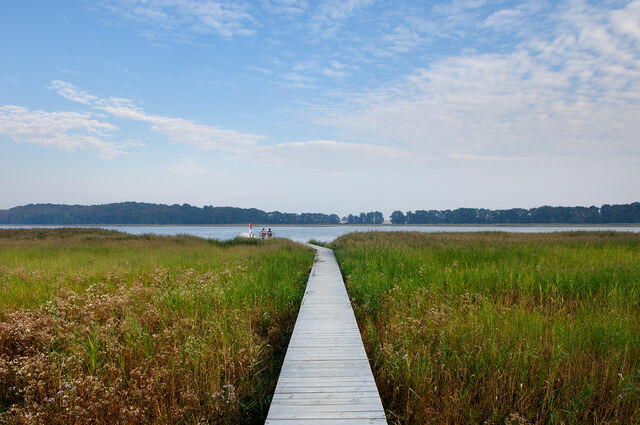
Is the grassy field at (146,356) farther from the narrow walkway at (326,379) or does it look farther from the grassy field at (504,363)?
the grassy field at (504,363)

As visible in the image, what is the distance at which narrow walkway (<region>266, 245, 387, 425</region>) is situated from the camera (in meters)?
3.16

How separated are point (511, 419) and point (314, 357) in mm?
2363

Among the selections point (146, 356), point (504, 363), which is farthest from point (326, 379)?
point (146, 356)

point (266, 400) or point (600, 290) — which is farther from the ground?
point (600, 290)

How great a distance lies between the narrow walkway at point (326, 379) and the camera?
3158 millimetres

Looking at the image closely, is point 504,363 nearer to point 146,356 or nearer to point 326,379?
point 326,379

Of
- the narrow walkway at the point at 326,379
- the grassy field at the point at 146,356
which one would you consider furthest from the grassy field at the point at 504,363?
the grassy field at the point at 146,356

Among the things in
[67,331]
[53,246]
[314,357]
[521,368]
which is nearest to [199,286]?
[67,331]

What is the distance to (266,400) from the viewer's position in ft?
12.9

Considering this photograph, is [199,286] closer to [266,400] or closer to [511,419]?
[266,400]

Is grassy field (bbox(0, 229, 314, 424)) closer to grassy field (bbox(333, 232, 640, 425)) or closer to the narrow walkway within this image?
the narrow walkway

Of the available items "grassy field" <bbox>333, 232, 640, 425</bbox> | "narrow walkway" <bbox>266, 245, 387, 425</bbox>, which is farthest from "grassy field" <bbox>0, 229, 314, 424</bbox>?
"grassy field" <bbox>333, 232, 640, 425</bbox>

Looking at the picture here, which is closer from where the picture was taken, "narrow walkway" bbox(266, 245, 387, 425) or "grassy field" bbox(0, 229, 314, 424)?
"narrow walkway" bbox(266, 245, 387, 425)

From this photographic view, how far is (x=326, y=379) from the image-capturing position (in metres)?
3.86
